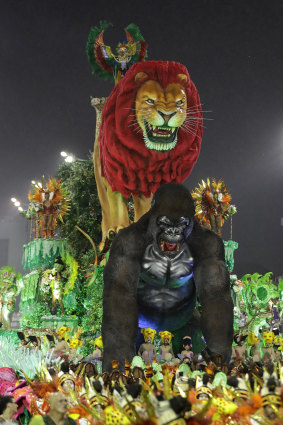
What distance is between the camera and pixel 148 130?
4.96 m

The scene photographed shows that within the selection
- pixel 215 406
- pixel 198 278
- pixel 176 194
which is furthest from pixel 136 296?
pixel 215 406

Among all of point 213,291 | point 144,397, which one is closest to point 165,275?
point 213,291

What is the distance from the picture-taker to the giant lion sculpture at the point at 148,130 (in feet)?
16.0

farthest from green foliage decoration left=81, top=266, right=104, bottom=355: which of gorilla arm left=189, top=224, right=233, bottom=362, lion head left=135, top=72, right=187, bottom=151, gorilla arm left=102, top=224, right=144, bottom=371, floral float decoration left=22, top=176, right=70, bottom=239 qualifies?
gorilla arm left=189, top=224, right=233, bottom=362

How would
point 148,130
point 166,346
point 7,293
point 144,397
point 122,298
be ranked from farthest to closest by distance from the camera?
point 7,293 < point 148,130 < point 166,346 < point 122,298 < point 144,397

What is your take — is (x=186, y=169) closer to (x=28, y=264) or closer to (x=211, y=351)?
(x=211, y=351)

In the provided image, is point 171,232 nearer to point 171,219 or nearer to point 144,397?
point 171,219

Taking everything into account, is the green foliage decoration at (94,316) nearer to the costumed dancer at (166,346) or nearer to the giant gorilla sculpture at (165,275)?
the costumed dancer at (166,346)

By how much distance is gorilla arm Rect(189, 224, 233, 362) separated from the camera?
3.71m

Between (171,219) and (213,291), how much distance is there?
70 centimetres

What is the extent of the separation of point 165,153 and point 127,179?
1.86ft

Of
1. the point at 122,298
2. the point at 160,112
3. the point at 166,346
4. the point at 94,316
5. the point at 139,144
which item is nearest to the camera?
the point at 122,298

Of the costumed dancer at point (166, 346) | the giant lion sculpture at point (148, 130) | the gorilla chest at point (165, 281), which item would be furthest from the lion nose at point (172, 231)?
the giant lion sculpture at point (148, 130)

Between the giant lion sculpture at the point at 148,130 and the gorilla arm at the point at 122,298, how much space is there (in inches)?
54.0
